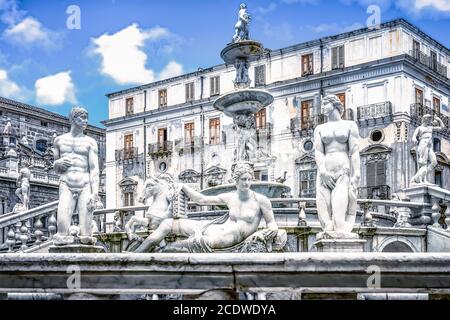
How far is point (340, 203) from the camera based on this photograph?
401 inches

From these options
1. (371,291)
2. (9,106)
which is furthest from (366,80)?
(371,291)

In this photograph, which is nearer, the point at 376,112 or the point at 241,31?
the point at 241,31

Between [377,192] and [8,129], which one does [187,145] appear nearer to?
[8,129]

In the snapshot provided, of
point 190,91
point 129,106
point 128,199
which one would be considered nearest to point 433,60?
point 190,91

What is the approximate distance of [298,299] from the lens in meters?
7.14

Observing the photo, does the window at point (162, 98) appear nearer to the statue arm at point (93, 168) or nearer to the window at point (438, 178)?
the window at point (438, 178)

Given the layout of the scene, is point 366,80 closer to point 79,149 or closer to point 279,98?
point 279,98

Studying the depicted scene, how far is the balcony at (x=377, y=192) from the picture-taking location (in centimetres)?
4278

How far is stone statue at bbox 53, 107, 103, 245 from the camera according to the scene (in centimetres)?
→ 1148

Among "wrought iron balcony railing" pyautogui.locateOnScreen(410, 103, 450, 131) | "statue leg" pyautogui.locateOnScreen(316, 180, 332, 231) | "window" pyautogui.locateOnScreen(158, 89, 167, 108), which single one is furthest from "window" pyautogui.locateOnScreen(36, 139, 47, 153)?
"statue leg" pyautogui.locateOnScreen(316, 180, 332, 231)

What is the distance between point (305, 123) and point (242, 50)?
28316 mm

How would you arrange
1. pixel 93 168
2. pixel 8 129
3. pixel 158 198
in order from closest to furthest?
1. pixel 158 198
2. pixel 93 168
3. pixel 8 129

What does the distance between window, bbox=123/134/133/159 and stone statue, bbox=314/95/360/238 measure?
45.6 metres

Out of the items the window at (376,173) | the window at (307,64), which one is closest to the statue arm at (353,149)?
the window at (376,173)
